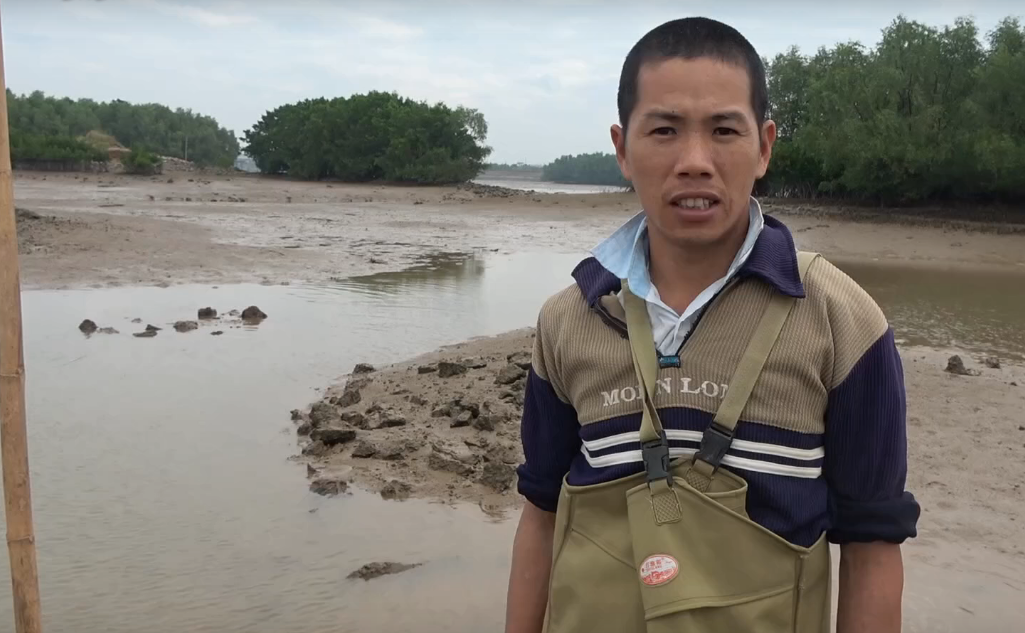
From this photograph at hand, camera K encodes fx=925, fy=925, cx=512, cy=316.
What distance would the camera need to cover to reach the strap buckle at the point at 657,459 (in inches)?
54.3

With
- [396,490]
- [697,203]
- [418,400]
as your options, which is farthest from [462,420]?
[697,203]

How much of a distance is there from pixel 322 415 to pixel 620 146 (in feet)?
15.4

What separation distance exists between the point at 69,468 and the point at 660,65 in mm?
4806

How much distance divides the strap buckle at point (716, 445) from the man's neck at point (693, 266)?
24 centimetres

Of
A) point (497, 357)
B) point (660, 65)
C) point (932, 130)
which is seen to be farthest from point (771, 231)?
point (932, 130)

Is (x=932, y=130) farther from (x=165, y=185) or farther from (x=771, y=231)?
(x=165, y=185)

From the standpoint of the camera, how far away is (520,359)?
7.35m

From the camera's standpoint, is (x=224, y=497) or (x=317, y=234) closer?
(x=224, y=497)

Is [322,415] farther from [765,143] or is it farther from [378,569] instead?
[765,143]

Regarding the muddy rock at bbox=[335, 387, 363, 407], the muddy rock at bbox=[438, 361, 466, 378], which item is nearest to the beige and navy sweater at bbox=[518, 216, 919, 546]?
the muddy rock at bbox=[335, 387, 363, 407]

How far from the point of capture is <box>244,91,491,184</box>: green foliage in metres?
46.7

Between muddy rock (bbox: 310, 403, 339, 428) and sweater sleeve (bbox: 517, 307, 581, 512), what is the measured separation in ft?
14.4

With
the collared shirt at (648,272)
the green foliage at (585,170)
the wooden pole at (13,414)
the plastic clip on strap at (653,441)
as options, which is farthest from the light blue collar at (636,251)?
the green foliage at (585,170)

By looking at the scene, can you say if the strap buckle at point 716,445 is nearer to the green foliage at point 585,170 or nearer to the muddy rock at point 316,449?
the muddy rock at point 316,449
